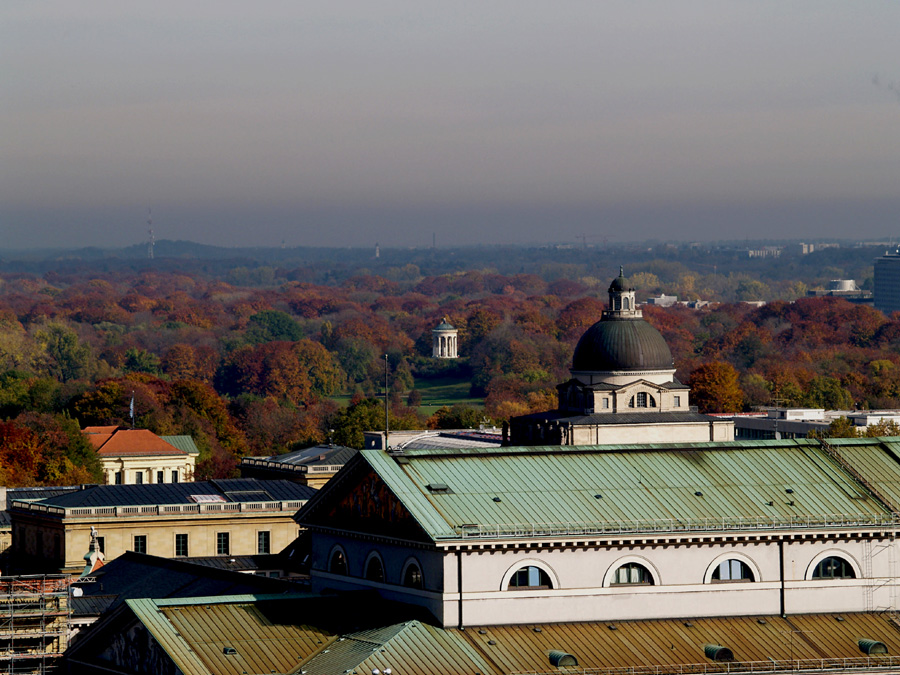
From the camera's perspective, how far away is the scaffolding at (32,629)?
253 ft

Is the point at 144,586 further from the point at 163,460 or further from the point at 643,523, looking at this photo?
the point at 163,460

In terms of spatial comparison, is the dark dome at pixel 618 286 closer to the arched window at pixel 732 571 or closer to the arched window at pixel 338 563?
the arched window at pixel 338 563

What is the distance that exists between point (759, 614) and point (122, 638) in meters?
22.3

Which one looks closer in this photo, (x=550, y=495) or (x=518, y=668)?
(x=518, y=668)

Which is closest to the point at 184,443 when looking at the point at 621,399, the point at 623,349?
the point at 623,349

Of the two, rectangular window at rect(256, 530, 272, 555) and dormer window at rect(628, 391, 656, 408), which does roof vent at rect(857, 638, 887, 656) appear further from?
dormer window at rect(628, 391, 656, 408)

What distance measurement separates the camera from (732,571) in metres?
75.6

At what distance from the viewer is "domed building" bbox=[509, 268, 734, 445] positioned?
12638 centimetres

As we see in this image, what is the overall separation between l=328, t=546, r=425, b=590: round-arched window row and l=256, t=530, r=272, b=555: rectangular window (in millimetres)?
44370

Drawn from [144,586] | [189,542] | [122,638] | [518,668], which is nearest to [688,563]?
[518,668]

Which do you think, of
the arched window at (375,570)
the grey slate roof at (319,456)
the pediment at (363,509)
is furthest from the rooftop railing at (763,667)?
the grey slate roof at (319,456)

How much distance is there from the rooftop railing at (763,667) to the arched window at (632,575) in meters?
3.84

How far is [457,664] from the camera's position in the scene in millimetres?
69938

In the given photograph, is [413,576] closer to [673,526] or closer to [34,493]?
[673,526]
